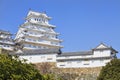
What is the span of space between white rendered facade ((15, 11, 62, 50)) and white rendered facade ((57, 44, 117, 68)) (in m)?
19.7

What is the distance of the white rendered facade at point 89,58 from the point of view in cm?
4794

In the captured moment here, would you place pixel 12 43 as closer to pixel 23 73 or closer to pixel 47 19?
pixel 47 19

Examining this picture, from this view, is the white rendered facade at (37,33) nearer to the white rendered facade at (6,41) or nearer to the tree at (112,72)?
the white rendered facade at (6,41)

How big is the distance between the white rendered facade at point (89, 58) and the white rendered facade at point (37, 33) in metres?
19.7

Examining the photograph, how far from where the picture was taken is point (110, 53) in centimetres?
4838

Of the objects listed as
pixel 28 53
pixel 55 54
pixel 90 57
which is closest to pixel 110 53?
pixel 90 57

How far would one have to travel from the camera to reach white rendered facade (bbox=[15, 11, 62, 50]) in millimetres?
70575

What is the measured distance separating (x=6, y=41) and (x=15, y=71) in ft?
152

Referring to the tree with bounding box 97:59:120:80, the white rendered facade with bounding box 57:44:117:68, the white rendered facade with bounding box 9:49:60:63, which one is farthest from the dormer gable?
the tree with bounding box 97:59:120:80

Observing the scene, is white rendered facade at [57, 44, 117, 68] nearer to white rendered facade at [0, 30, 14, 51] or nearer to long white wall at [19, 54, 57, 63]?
long white wall at [19, 54, 57, 63]

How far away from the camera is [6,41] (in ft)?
224

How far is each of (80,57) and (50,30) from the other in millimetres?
27415

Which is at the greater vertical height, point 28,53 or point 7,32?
point 7,32

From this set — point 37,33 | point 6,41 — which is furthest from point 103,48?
point 37,33
